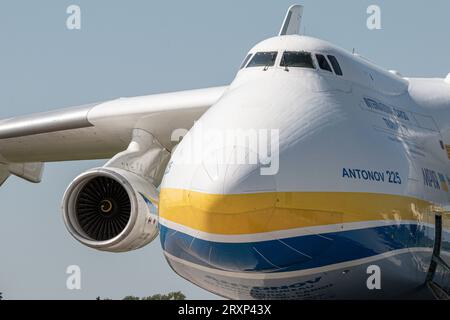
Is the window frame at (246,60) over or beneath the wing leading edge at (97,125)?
over

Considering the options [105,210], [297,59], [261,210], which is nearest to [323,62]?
[297,59]

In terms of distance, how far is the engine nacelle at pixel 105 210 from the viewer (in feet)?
49.4

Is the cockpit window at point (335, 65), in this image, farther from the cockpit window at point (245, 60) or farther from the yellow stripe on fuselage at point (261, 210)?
the yellow stripe on fuselage at point (261, 210)

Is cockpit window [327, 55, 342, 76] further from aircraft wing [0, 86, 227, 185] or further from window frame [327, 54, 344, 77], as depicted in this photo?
aircraft wing [0, 86, 227, 185]

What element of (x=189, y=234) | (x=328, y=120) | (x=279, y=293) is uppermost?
(x=328, y=120)

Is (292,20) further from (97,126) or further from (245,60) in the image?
(245,60)

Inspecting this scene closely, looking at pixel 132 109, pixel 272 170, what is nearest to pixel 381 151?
pixel 272 170

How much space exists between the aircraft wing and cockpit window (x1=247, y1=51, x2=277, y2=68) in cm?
279

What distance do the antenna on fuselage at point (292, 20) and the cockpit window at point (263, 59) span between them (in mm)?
4369

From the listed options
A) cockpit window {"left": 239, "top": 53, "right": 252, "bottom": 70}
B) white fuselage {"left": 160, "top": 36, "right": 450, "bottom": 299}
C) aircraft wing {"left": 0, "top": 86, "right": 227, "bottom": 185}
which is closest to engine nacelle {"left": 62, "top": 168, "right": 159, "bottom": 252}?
aircraft wing {"left": 0, "top": 86, "right": 227, "bottom": 185}

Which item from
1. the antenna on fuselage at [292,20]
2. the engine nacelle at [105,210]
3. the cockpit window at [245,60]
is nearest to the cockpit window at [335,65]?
the cockpit window at [245,60]

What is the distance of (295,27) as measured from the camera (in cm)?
1769

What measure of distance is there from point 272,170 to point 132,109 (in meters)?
6.27
